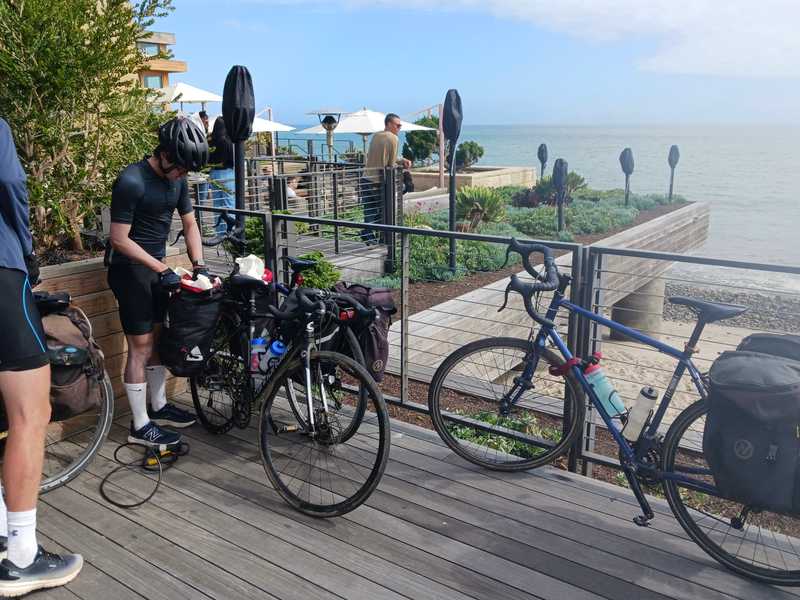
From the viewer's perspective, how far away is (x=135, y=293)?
4020 millimetres

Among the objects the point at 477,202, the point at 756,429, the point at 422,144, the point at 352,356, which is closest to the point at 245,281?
the point at 352,356

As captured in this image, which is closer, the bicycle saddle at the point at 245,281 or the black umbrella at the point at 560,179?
the bicycle saddle at the point at 245,281

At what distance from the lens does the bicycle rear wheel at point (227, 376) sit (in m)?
4.32

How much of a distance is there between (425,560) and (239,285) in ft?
6.13

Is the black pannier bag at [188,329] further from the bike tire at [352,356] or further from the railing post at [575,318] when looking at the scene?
the railing post at [575,318]

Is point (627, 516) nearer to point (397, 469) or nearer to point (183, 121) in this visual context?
point (397, 469)

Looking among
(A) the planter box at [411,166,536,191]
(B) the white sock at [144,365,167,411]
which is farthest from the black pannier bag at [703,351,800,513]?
(A) the planter box at [411,166,536,191]

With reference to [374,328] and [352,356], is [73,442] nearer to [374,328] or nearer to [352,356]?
[352,356]

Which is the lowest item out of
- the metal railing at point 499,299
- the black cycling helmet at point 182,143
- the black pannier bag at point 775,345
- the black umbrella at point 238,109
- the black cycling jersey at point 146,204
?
the metal railing at point 499,299

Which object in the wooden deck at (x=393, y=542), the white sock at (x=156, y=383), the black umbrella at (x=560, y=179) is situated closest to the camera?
the wooden deck at (x=393, y=542)

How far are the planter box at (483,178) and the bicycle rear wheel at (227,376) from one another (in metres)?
21.2

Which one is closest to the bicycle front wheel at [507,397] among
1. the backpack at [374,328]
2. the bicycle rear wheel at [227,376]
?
the backpack at [374,328]

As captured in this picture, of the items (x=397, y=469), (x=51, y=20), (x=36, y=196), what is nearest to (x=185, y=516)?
(x=397, y=469)

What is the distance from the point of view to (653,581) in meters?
3.04
